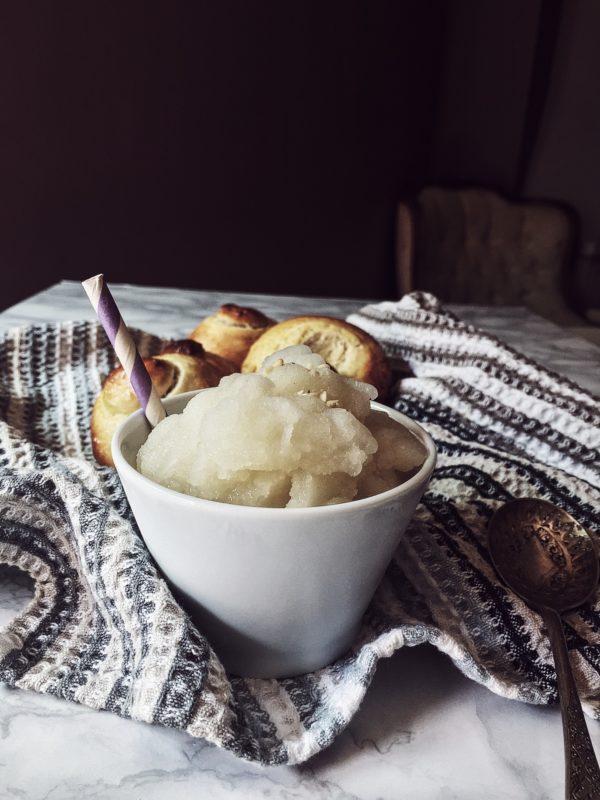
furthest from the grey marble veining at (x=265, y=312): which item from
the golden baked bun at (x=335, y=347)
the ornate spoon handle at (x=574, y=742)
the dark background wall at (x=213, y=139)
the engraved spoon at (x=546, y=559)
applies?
the dark background wall at (x=213, y=139)

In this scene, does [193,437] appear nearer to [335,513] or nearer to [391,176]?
[335,513]

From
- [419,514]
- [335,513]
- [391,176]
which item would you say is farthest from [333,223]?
[335,513]

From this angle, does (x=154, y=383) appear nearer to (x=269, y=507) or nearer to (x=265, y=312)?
(x=269, y=507)

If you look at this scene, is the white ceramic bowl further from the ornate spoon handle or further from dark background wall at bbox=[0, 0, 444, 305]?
dark background wall at bbox=[0, 0, 444, 305]

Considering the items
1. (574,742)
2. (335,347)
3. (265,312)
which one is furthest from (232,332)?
(574,742)

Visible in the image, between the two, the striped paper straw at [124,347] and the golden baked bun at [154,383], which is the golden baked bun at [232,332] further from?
the striped paper straw at [124,347]

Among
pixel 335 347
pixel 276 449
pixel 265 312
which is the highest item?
pixel 276 449
